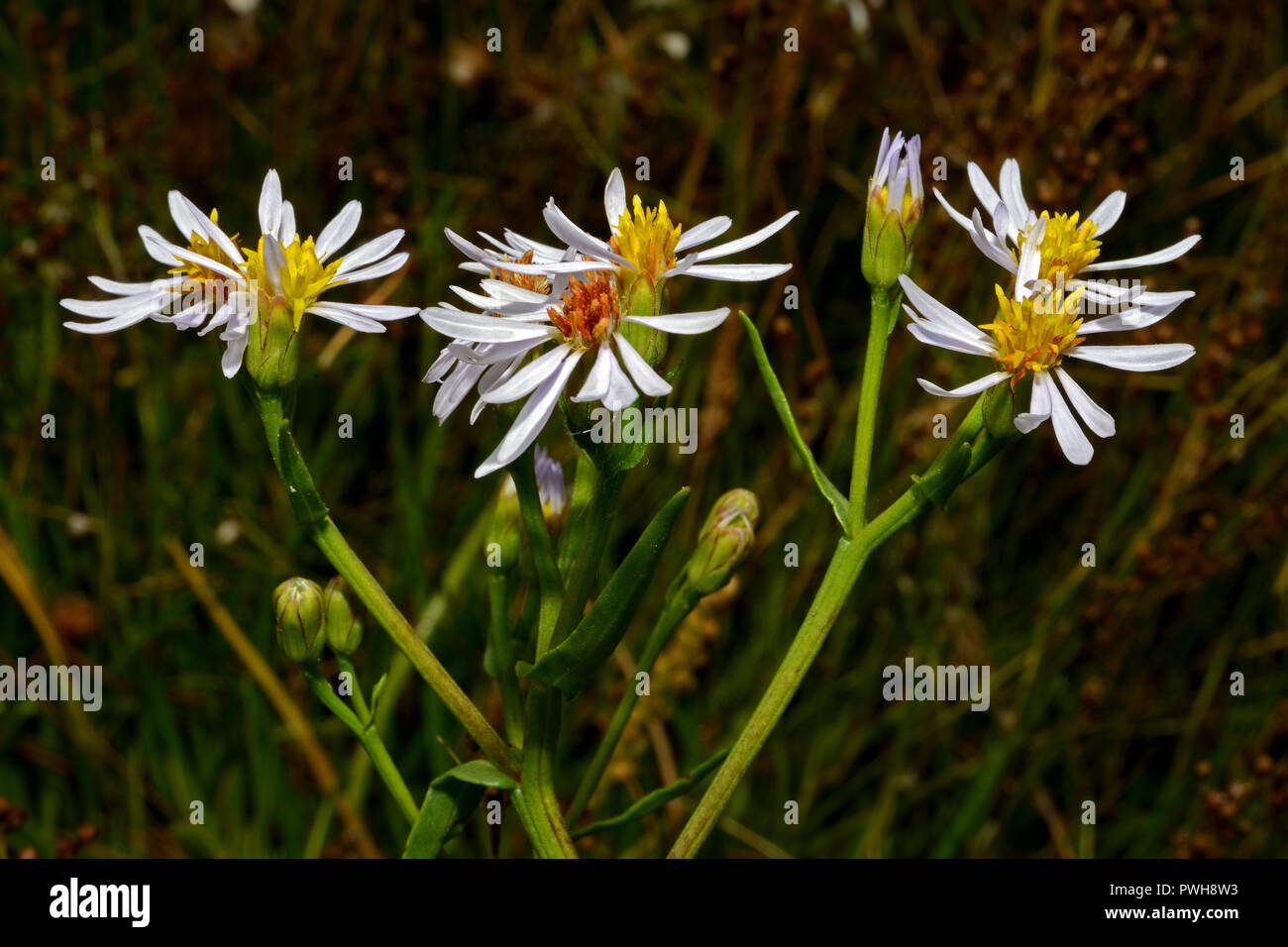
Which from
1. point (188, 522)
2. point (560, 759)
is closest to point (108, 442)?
point (188, 522)

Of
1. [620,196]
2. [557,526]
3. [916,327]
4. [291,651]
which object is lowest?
[291,651]

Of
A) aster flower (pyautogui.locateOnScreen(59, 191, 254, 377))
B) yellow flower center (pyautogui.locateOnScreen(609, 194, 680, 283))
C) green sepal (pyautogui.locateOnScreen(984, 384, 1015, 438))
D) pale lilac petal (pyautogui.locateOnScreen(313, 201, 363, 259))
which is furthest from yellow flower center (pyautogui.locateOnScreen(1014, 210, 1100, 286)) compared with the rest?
aster flower (pyautogui.locateOnScreen(59, 191, 254, 377))

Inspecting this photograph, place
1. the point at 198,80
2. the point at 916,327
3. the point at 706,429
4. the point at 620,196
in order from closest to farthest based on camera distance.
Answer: the point at 916,327 → the point at 620,196 → the point at 706,429 → the point at 198,80

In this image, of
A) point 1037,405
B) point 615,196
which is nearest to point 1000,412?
point 1037,405

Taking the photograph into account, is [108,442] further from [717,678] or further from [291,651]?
[291,651]

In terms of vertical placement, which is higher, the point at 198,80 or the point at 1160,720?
the point at 198,80

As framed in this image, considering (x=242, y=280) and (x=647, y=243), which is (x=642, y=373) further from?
(x=242, y=280)

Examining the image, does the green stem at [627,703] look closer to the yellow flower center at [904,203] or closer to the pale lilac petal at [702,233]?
the pale lilac petal at [702,233]

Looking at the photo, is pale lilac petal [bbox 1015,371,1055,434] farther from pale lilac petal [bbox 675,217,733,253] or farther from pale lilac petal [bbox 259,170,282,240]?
pale lilac petal [bbox 259,170,282,240]
